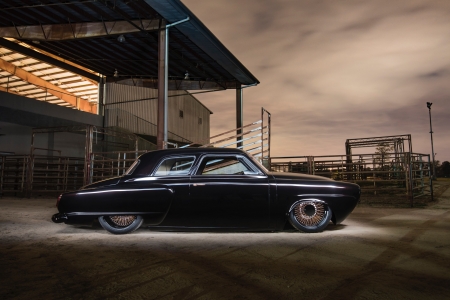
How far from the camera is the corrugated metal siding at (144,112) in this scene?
2275 centimetres

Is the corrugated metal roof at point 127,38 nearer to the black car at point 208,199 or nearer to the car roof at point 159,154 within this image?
the car roof at point 159,154

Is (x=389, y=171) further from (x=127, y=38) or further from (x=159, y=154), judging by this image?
(x=127, y=38)

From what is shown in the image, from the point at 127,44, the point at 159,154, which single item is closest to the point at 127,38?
the point at 127,44

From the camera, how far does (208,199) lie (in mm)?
5141

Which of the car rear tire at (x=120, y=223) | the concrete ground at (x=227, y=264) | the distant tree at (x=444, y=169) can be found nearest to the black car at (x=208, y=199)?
the car rear tire at (x=120, y=223)

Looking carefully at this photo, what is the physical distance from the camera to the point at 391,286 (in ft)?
9.57

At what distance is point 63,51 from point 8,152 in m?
6.16

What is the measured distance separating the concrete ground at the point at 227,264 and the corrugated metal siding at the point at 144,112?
1060 cm

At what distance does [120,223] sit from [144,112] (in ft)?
72.1

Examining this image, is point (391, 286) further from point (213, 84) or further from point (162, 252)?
point (213, 84)

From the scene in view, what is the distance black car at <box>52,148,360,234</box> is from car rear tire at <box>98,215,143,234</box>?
0.16 m

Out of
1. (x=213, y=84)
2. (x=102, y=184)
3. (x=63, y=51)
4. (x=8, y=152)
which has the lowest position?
(x=102, y=184)

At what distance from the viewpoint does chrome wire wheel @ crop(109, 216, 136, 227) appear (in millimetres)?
5598

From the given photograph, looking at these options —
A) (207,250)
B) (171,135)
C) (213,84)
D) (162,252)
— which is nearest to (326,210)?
(207,250)
